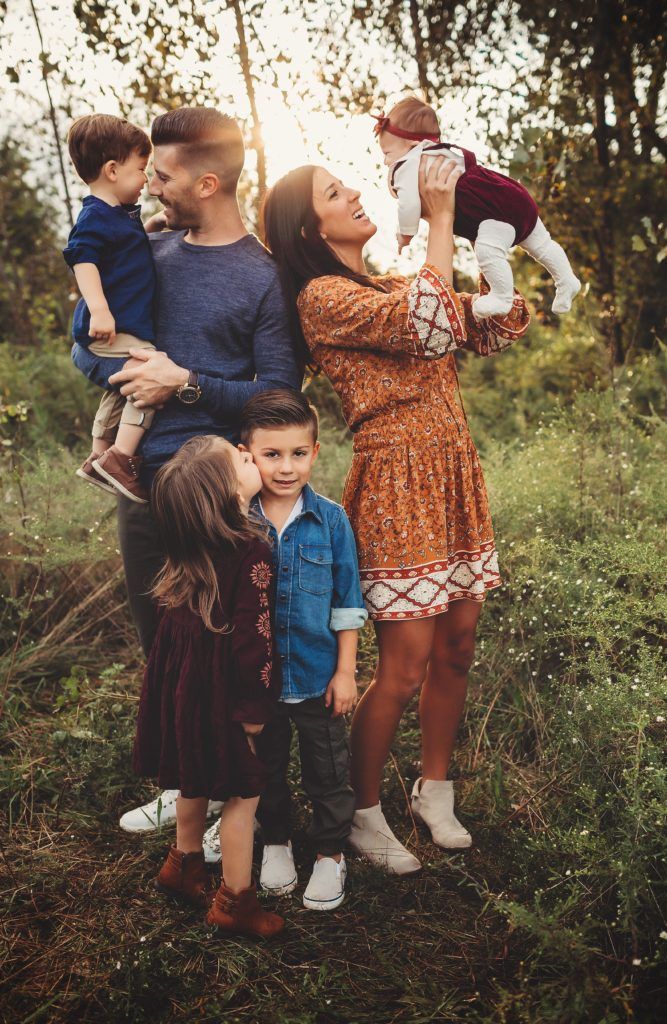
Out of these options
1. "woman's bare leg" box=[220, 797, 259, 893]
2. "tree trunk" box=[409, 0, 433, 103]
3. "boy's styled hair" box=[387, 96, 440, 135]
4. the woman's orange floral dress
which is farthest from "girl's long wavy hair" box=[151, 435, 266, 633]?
"tree trunk" box=[409, 0, 433, 103]

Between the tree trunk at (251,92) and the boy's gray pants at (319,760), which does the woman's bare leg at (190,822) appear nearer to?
the boy's gray pants at (319,760)

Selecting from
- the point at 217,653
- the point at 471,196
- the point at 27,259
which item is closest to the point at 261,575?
the point at 217,653

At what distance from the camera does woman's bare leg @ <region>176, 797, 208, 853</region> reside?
2248 mm

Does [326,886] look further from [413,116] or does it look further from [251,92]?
[251,92]

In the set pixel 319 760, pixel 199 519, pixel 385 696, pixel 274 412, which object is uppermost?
pixel 274 412

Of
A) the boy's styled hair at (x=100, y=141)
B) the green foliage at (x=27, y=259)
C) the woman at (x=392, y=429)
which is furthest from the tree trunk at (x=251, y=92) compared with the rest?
the green foliage at (x=27, y=259)

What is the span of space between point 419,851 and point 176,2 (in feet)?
13.0

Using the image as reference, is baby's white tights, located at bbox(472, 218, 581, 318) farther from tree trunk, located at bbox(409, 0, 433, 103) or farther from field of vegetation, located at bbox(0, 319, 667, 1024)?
tree trunk, located at bbox(409, 0, 433, 103)

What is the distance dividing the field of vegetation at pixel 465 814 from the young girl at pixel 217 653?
10.3 inches

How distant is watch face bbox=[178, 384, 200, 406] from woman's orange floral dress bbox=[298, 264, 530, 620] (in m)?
0.37

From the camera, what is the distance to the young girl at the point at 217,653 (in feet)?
6.82

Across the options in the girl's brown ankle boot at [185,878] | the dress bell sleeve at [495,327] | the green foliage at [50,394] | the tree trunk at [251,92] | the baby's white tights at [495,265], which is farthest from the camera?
the green foliage at [50,394]

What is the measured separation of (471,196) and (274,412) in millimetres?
806

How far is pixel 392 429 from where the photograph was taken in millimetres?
2230
